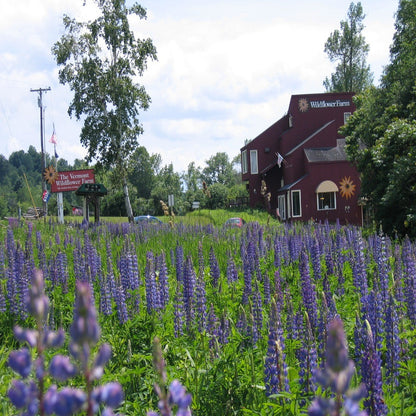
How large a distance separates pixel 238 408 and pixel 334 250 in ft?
18.3

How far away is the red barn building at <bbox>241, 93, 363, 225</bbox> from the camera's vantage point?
36.0m

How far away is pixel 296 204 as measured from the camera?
36.5 meters

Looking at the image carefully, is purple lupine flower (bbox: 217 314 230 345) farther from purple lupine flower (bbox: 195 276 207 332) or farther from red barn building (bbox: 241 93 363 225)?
red barn building (bbox: 241 93 363 225)

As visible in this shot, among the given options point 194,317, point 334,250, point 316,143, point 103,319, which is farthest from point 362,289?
point 316,143

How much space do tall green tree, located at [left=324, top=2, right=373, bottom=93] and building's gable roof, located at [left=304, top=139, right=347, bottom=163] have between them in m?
13.7

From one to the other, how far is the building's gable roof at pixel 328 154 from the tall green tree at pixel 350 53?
45.0 feet

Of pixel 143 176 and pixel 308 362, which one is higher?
pixel 143 176

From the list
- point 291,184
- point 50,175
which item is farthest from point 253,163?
point 50,175

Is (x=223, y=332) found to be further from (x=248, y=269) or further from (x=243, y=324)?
(x=248, y=269)

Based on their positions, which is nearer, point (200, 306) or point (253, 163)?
point (200, 306)

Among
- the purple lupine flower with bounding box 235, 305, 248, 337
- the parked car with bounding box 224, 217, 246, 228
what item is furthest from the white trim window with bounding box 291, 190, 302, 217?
the purple lupine flower with bounding box 235, 305, 248, 337

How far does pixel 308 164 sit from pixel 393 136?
66.1ft

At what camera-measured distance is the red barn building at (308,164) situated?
36031 mm

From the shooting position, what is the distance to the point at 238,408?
3.54 metres
